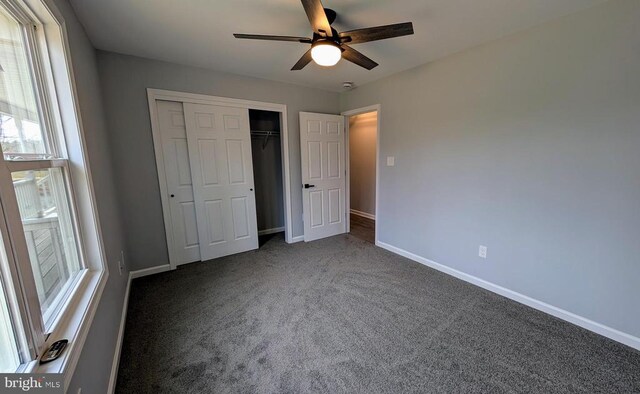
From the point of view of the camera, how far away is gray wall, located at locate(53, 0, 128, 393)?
1.19m

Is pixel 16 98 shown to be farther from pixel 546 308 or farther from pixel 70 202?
pixel 546 308

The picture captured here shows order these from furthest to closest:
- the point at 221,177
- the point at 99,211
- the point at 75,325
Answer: the point at 221,177
the point at 99,211
the point at 75,325

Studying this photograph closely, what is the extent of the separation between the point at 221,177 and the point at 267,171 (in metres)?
1.14

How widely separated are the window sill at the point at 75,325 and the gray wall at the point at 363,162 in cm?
447

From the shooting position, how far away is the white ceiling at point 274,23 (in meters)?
1.73

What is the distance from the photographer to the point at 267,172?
427 centimetres

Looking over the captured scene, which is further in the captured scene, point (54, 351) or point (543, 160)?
point (543, 160)

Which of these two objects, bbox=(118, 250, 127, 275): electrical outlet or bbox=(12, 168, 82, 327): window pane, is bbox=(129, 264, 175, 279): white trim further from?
bbox=(12, 168, 82, 327): window pane

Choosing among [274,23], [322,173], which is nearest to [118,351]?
[274,23]

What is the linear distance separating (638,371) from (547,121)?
1.75 metres

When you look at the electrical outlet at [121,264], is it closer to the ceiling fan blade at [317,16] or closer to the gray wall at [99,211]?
the gray wall at [99,211]

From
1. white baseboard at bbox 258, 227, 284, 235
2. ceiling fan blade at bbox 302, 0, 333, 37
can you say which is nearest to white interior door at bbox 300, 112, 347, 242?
white baseboard at bbox 258, 227, 284, 235

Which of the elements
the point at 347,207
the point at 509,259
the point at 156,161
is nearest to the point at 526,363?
the point at 509,259

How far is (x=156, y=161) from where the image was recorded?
9.05ft
